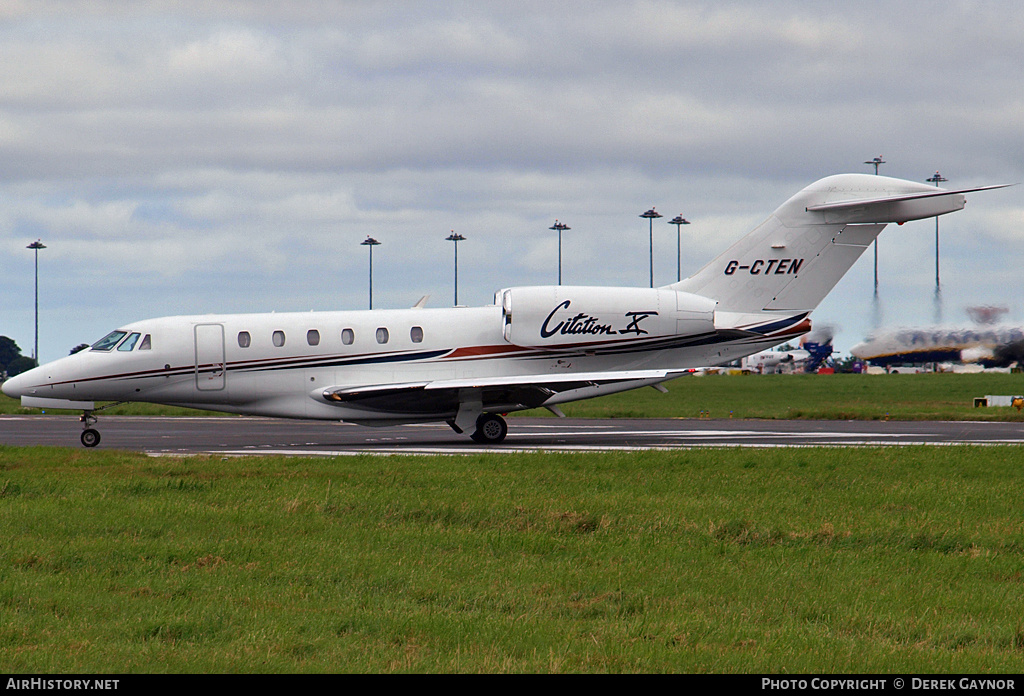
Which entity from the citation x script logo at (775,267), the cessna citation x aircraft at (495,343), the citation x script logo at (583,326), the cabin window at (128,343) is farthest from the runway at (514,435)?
the citation x script logo at (775,267)

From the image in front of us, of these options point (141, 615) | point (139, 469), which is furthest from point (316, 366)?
point (141, 615)

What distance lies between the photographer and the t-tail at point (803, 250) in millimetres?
27406

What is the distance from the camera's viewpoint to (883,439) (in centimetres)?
2589

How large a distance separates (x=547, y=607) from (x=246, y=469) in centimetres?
1026

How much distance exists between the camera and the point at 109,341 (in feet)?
86.0

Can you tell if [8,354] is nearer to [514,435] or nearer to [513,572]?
[514,435]

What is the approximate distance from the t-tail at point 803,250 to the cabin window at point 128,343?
13185 mm

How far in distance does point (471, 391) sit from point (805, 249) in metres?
9.21

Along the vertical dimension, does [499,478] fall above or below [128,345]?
below

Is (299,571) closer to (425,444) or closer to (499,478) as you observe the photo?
(499,478)

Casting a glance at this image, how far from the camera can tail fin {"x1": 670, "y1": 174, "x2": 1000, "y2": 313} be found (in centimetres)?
2745

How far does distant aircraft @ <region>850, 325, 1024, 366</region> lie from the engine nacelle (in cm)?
4300

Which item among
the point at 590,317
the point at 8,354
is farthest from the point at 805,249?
the point at 8,354

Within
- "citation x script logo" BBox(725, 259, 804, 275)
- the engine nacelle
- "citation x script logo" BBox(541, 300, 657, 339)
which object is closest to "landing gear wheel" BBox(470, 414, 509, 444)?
the engine nacelle
